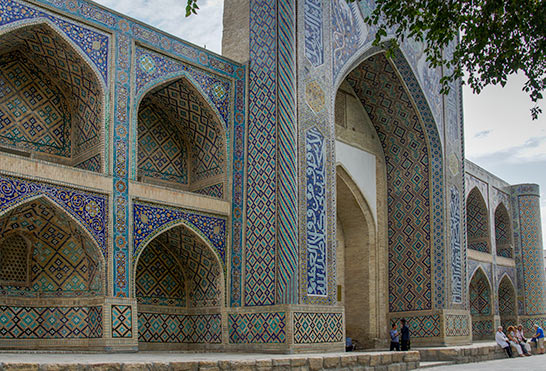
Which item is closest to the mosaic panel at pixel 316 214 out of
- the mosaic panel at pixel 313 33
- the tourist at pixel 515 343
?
the mosaic panel at pixel 313 33

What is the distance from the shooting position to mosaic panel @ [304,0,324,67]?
10102mm

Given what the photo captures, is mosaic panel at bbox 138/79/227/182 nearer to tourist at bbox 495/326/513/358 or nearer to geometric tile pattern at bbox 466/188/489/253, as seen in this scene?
tourist at bbox 495/326/513/358

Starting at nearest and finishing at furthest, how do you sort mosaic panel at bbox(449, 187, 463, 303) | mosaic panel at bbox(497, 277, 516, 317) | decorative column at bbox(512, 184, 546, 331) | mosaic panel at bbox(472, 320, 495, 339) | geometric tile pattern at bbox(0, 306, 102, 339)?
geometric tile pattern at bbox(0, 306, 102, 339)
mosaic panel at bbox(449, 187, 463, 303)
mosaic panel at bbox(472, 320, 495, 339)
mosaic panel at bbox(497, 277, 516, 317)
decorative column at bbox(512, 184, 546, 331)

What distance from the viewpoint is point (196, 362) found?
6.18 meters

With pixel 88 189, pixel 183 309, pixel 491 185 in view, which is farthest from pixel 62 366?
pixel 491 185

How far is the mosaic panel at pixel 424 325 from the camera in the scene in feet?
40.0

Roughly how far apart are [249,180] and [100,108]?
2.40m

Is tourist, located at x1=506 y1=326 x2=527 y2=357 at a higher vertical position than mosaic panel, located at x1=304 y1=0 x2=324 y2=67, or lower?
lower

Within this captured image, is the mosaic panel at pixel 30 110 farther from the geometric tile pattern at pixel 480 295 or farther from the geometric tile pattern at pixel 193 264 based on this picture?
→ the geometric tile pattern at pixel 480 295

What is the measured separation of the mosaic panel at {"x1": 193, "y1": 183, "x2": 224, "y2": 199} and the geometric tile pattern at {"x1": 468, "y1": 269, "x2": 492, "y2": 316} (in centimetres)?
1013

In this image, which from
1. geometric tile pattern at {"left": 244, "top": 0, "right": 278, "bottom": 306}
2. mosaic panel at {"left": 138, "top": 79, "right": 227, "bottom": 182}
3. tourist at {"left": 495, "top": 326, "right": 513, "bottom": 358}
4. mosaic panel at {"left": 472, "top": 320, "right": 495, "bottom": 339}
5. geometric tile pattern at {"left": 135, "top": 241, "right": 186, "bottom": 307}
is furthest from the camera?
mosaic panel at {"left": 472, "top": 320, "right": 495, "bottom": 339}

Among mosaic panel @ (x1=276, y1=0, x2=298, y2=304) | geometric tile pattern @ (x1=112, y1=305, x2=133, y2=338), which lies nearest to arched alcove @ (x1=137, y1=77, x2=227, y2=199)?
mosaic panel @ (x1=276, y1=0, x2=298, y2=304)

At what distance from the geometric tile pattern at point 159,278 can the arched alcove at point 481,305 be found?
10.1 m

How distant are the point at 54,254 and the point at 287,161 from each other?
10.9 feet
